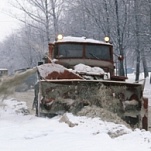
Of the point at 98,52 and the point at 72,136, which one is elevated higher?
the point at 98,52

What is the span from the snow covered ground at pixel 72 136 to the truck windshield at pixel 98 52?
286 cm

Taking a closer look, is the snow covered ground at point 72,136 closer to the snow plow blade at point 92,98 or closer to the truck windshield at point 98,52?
the snow plow blade at point 92,98

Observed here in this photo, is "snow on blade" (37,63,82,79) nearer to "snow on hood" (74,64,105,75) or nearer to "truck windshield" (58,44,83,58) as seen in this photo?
"snow on hood" (74,64,105,75)

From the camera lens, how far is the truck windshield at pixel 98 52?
10.2 metres

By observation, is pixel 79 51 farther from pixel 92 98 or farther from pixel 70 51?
pixel 92 98

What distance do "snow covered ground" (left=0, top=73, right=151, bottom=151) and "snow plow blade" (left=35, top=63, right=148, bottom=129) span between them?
37cm

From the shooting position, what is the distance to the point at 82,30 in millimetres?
25625

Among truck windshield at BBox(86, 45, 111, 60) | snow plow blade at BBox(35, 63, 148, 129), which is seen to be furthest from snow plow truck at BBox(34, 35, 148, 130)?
truck windshield at BBox(86, 45, 111, 60)

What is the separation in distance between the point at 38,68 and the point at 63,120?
1.68 m

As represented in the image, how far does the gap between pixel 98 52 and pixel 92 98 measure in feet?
8.44

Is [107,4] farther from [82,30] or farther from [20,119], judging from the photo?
[20,119]

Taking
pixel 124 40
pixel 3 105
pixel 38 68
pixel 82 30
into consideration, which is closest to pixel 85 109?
pixel 38 68

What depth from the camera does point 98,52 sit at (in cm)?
1030

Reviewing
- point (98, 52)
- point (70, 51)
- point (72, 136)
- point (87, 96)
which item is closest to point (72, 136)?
point (72, 136)
